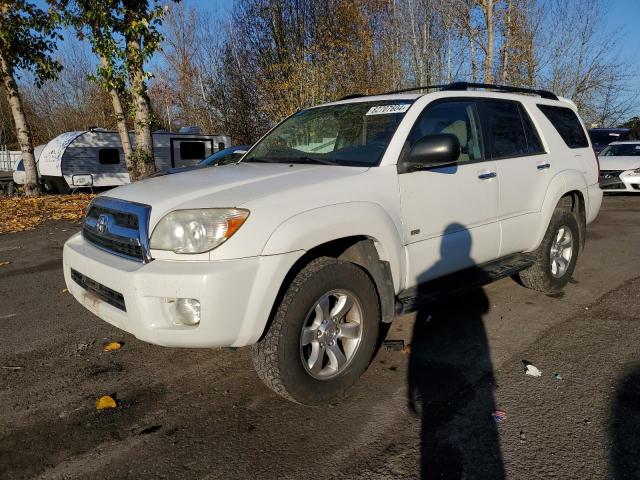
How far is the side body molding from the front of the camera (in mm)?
2666

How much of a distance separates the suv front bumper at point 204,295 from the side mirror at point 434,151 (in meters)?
1.12

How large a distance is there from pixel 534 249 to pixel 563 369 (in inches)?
61.7

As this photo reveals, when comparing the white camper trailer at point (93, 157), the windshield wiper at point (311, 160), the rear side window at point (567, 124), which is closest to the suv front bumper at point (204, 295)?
the windshield wiper at point (311, 160)

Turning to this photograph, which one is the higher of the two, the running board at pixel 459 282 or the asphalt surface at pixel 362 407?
the running board at pixel 459 282

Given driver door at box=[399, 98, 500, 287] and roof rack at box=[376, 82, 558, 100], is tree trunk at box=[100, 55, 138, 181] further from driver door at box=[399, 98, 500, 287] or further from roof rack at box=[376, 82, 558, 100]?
driver door at box=[399, 98, 500, 287]

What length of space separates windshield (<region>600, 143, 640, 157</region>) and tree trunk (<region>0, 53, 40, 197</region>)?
53.6 feet

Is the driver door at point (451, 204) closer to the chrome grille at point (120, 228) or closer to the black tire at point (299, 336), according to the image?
the black tire at point (299, 336)

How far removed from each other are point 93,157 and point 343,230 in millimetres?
18295

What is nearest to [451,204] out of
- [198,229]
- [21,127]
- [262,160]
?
[262,160]

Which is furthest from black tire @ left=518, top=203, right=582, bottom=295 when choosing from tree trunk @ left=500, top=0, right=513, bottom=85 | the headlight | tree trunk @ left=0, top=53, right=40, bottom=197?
tree trunk @ left=0, top=53, right=40, bottom=197

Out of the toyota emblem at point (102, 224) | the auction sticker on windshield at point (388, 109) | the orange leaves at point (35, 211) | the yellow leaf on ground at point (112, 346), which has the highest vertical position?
the auction sticker on windshield at point (388, 109)

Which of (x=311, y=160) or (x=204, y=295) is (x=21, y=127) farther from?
(x=204, y=295)

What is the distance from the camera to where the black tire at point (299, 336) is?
2.74m

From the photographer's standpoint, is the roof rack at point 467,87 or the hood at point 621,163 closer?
the roof rack at point 467,87
